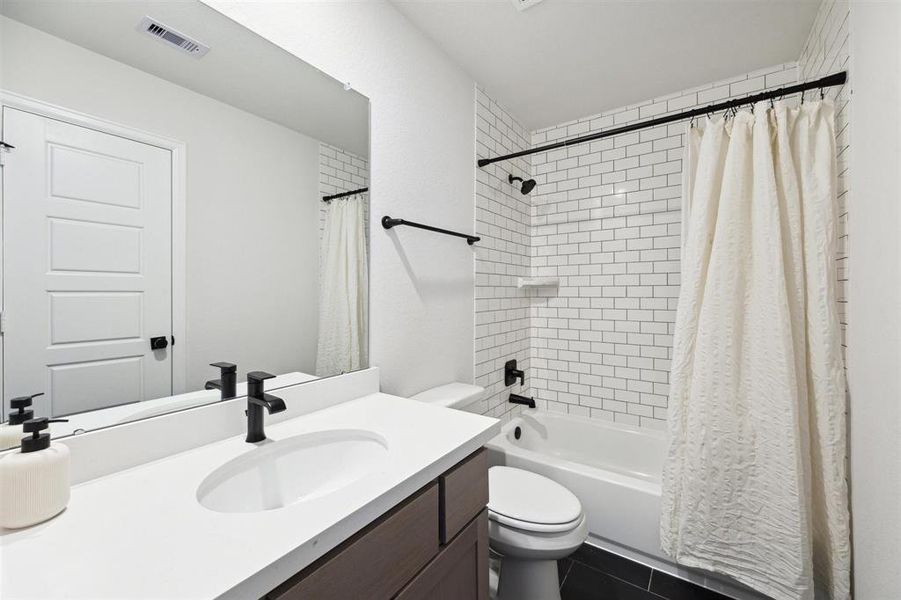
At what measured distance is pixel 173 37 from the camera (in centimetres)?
91

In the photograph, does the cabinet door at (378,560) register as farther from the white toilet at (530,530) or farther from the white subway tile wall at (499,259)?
the white subway tile wall at (499,259)

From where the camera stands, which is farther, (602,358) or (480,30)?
(602,358)

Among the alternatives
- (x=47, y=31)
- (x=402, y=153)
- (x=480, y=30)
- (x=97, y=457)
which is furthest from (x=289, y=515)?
(x=480, y=30)

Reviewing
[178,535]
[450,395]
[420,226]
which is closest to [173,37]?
[420,226]

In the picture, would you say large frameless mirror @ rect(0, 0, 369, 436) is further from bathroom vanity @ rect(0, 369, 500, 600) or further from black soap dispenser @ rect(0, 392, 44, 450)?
bathroom vanity @ rect(0, 369, 500, 600)

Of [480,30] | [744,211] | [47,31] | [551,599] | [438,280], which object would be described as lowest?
[551,599]

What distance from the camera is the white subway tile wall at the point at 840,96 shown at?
1289 millimetres

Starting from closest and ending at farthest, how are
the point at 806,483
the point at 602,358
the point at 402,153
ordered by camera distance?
the point at 806,483, the point at 402,153, the point at 602,358

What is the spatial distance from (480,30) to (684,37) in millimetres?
953

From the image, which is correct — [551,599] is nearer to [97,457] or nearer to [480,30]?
[97,457]

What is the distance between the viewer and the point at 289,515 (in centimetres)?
60

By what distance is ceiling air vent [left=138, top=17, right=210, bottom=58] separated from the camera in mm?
866

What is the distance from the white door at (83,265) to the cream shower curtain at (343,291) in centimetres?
45

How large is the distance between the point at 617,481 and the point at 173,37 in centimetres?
219
